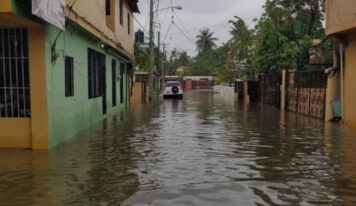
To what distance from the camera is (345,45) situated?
16250 mm

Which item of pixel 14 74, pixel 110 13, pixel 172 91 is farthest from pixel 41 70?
pixel 172 91

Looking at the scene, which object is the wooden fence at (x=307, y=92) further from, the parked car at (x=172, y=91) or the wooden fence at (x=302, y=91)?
the parked car at (x=172, y=91)

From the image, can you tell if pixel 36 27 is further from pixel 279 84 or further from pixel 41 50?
pixel 279 84

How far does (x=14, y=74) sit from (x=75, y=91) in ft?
10.7

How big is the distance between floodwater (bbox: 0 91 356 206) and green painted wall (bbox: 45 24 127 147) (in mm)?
515

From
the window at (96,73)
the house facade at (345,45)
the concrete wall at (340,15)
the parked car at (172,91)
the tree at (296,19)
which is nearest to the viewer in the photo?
the concrete wall at (340,15)

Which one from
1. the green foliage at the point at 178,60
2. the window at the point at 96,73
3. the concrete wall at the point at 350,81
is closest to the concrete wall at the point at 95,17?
the window at the point at 96,73

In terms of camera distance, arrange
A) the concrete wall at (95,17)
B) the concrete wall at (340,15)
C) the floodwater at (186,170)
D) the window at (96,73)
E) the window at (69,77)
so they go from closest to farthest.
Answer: the floodwater at (186,170)
the window at (69,77)
the concrete wall at (95,17)
the concrete wall at (340,15)
the window at (96,73)

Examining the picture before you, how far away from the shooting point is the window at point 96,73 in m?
15.9

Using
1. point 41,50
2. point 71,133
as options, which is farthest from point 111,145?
point 41,50

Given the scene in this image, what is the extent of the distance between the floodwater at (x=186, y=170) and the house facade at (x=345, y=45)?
8.59 ft

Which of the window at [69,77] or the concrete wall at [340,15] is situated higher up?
the concrete wall at [340,15]

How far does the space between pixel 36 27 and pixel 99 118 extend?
8.11 meters

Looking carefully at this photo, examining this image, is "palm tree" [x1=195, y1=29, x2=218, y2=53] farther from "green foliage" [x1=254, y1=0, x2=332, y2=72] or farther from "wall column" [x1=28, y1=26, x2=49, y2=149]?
"wall column" [x1=28, y1=26, x2=49, y2=149]
